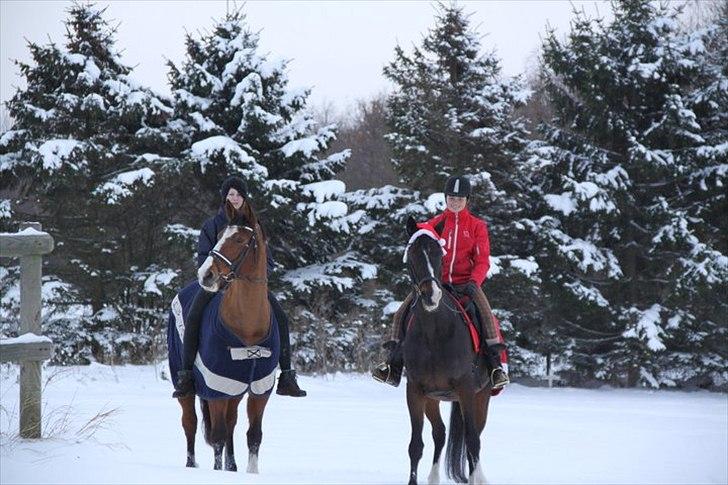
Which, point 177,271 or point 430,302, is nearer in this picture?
point 430,302

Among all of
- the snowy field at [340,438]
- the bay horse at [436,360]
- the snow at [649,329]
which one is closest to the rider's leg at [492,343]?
the bay horse at [436,360]

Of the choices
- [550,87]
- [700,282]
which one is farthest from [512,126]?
[700,282]

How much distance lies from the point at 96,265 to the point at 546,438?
1321 centimetres

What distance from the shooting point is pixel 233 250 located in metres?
7.11

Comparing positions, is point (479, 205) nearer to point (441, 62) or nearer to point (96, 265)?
point (441, 62)

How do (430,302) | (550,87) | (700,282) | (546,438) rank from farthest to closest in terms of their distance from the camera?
(550,87), (700,282), (546,438), (430,302)

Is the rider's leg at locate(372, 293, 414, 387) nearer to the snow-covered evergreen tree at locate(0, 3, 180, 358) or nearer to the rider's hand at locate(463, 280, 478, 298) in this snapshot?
the rider's hand at locate(463, 280, 478, 298)

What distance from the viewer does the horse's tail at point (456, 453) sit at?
823 centimetres

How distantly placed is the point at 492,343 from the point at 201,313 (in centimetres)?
275

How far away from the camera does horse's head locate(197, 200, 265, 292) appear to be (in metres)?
6.83

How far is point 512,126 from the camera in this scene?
2275 cm

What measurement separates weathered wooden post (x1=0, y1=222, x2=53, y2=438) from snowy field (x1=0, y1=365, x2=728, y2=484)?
0.19m

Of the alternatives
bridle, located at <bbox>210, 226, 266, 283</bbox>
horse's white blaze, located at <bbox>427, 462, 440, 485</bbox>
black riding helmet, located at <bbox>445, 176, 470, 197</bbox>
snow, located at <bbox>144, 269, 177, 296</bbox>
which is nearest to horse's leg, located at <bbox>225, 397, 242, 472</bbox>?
bridle, located at <bbox>210, 226, 266, 283</bbox>

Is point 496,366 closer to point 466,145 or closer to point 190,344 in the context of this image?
point 190,344
